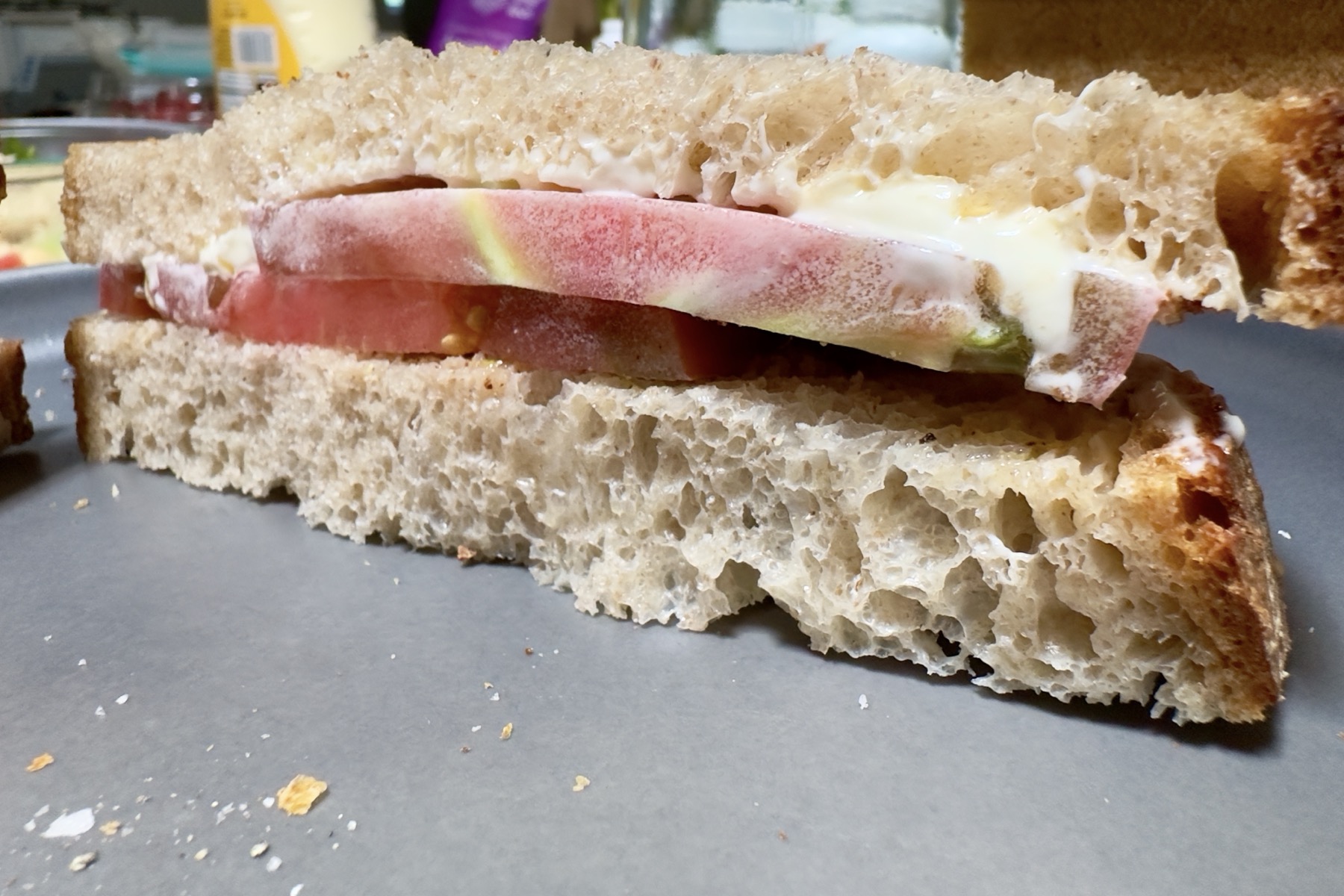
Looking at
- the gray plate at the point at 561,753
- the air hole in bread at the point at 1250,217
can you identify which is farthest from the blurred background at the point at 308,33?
the gray plate at the point at 561,753

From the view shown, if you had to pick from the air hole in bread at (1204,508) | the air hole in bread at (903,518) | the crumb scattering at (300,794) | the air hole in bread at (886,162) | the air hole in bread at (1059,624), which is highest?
the air hole in bread at (886,162)

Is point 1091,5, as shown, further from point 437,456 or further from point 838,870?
point 838,870

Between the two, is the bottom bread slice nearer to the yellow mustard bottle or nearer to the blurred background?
the blurred background

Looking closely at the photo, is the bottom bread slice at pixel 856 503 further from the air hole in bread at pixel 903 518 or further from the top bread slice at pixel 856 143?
the top bread slice at pixel 856 143

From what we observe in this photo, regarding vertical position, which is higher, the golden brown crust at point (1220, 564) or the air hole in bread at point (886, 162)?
the air hole in bread at point (886, 162)

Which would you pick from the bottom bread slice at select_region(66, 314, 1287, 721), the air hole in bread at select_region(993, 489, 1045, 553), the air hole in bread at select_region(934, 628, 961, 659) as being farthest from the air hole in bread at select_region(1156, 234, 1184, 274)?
the air hole in bread at select_region(934, 628, 961, 659)

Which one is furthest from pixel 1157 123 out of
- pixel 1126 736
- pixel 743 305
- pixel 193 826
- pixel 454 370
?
pixel 193 826

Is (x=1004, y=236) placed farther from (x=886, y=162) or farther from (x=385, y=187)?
(x=385, y=187)
